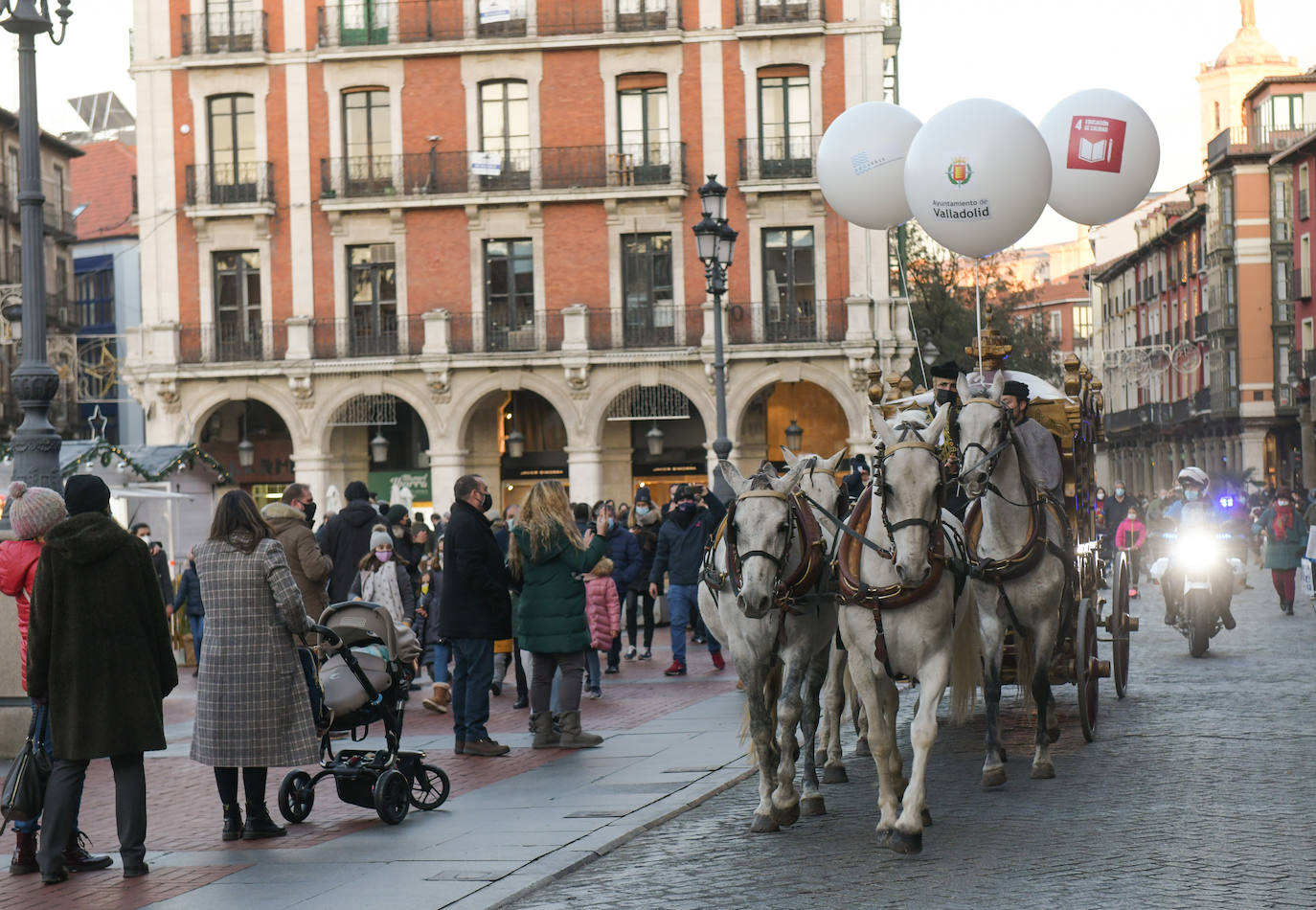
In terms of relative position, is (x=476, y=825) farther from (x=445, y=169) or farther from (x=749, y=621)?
(x=445, y=169)

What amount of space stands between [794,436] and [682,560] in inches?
778

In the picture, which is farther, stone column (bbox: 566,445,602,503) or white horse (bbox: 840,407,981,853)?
stone column (bbox: 566,445,602,503)

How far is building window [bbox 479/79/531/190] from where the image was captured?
3850 cm

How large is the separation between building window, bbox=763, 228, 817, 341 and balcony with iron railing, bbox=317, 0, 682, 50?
209 inches

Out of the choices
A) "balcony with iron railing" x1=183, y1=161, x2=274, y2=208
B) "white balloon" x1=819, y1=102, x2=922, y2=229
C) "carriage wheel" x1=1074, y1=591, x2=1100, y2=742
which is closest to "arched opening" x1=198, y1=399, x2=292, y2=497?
"balcony with iron railing" x1=183, y1=161, x2=274, y2=208

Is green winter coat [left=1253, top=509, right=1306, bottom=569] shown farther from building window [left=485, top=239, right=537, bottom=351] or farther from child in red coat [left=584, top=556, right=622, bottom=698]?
building window [left=485, top=239, right=537, bottom=351]

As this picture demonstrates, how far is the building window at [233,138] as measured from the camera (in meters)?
39.1

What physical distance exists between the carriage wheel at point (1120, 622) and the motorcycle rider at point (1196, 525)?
4510mm

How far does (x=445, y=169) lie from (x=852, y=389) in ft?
33.4

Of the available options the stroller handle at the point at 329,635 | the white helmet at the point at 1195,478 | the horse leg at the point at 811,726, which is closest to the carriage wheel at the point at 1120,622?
the horse leg at the point at 811,726

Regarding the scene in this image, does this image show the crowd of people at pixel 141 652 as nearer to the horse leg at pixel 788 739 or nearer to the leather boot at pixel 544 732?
the leather boot at pixel 544 732

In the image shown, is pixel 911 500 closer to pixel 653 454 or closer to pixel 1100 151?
pixel 1100 151

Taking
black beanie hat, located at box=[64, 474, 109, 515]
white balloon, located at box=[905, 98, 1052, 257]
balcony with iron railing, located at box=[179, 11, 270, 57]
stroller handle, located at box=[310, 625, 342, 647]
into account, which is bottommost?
stroller handle, located at box=[310, 625, 342, 647]

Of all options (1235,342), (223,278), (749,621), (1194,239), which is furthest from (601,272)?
(1194,239)
